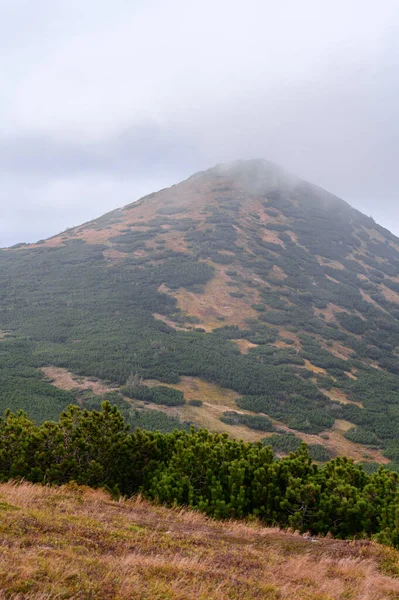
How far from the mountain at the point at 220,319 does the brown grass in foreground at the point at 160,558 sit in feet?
47.2

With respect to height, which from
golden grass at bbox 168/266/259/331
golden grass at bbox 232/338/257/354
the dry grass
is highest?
golden grass at bbox 168/266/259/331

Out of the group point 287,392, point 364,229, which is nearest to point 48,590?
point 287,392

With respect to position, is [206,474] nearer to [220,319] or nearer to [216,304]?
[220,319]

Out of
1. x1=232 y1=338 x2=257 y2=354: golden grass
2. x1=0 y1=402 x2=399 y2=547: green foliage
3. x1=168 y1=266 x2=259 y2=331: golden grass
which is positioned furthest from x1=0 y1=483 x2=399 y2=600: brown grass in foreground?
x1=168 y1=266 x2=259 y2=331: golden grass

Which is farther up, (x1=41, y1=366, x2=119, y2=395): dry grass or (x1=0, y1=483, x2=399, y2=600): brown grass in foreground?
(x1=0, y1=483, x2=399, y2=600): brown grass in foreground

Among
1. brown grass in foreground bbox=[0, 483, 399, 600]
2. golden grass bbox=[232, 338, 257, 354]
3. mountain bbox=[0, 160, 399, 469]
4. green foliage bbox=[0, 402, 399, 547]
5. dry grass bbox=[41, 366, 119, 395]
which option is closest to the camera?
brown grass in foreground bbox=[0, 483, 399, 600]

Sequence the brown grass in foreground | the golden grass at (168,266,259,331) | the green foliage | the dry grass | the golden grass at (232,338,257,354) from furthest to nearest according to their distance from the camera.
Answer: the golden grass at (168,266,259,331) < the golden grass at (232,338,257,354) < the dry grass < the green foliage < the brown grass in foreground

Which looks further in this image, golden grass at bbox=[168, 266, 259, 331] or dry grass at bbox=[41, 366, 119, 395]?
golden grass at bbox=[168, 266, 259, 331]

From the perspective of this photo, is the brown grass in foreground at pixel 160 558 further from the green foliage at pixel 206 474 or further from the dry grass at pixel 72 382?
the dry grass at pixel 72 382

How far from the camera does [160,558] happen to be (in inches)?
204

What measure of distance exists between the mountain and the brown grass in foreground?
47.2ft

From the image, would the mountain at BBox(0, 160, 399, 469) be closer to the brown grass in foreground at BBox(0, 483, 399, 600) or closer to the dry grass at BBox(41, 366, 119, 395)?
the dry grass at BBox(41, 366, 119, 395)

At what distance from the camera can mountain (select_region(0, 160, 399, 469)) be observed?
84.7ft

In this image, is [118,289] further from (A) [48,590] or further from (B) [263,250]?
(A) [48,590]
